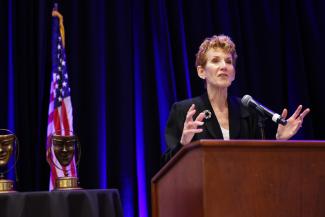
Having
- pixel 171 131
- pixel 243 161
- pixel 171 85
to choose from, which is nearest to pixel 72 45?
pixel 171 85

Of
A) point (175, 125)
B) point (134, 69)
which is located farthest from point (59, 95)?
point (175, 125)

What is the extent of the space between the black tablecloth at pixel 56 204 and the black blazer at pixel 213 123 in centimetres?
56

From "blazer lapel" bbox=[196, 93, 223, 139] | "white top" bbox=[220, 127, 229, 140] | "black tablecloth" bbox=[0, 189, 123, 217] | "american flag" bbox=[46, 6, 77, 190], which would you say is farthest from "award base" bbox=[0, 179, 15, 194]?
"white top" bbox=[220, 127, 229, 140]

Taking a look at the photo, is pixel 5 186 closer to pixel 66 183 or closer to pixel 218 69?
pixel 66 183

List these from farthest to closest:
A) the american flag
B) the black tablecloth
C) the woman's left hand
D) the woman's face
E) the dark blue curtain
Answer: the dark blue curtain, the american flag, the woman's face, the black tablecloth, the woman's left hand

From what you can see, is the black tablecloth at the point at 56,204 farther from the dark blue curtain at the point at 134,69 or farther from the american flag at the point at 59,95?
the dark blue curtain at the point at 134,69

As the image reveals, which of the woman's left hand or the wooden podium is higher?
the woman's left hand

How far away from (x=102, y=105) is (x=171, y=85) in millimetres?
695

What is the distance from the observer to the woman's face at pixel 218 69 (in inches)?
122

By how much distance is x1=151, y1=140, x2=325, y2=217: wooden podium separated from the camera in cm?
168

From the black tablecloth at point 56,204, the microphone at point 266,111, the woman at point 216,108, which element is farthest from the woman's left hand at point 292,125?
the black tablecloth at point 56,204

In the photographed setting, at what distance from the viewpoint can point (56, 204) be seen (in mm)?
2766

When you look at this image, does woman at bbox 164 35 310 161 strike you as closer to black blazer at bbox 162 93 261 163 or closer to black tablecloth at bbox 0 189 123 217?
black blazer at bbox 162 93 261 163

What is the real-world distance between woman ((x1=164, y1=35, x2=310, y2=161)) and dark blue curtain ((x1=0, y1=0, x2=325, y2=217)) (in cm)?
147
